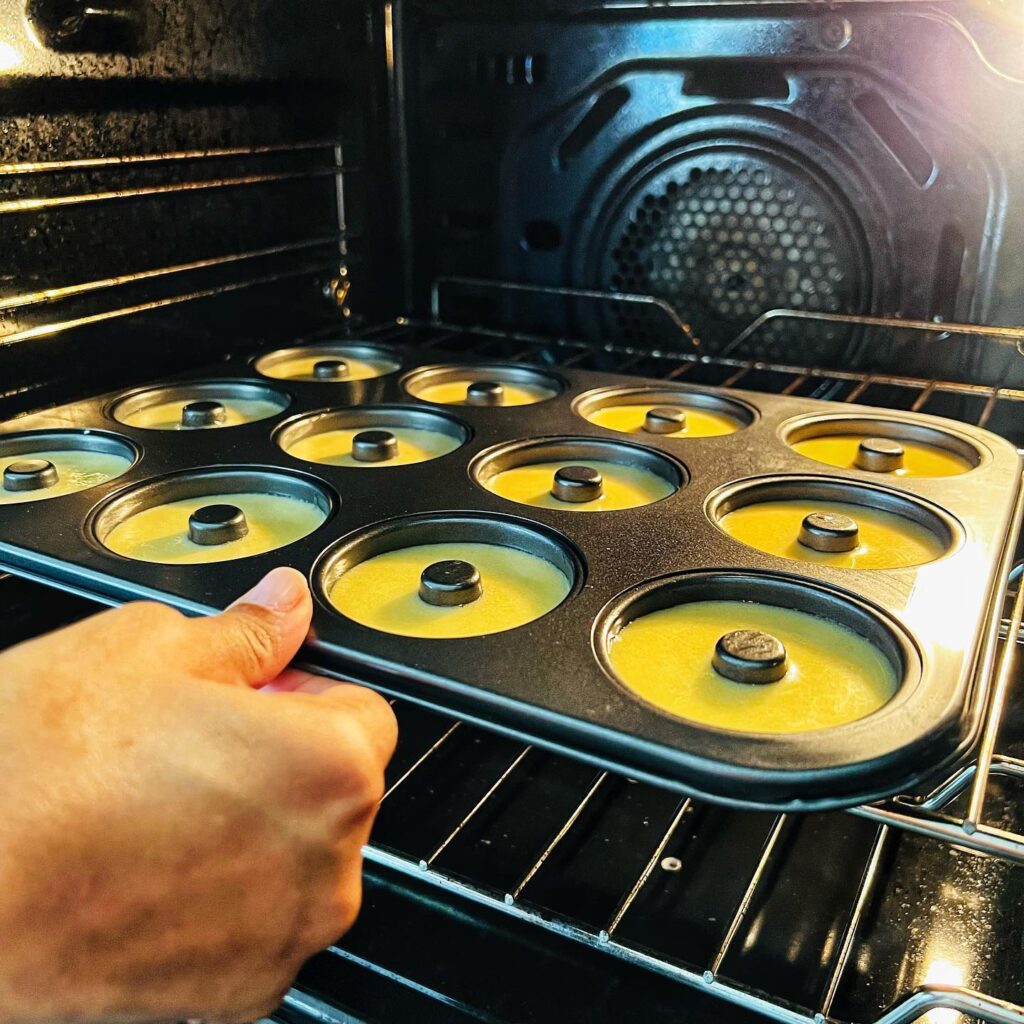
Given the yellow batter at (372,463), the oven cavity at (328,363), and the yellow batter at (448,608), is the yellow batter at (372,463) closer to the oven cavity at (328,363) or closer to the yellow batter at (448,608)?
the oven cavity at (328,363)

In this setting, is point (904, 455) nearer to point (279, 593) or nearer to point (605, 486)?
point (605, 486)

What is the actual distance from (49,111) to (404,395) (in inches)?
25.0

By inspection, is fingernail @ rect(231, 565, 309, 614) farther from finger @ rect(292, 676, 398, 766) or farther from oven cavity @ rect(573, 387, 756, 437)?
oven cavity @ rect(573, 387, 756, 437)

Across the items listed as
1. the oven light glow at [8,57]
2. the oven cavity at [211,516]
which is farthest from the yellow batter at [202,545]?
the oven light glow at [8,57]

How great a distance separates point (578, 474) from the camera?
131 centimetres

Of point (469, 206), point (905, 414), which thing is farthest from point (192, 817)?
point (469, 206)

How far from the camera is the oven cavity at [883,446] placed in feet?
4.56

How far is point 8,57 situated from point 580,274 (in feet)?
3.23

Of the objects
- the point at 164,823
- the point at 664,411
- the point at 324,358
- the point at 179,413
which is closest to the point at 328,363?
the point at 324,358

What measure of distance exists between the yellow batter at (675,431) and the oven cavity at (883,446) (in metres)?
0.13

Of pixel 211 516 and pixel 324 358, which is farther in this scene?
pixel 324 358

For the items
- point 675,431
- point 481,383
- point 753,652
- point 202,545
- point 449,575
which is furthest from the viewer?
point 481,383

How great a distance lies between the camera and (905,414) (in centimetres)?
151

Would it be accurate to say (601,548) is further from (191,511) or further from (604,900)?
(191,511)
